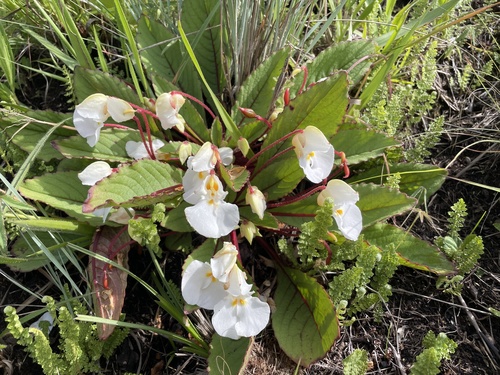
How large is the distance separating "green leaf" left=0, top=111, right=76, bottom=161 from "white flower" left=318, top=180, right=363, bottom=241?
957mm

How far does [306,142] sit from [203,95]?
837 millimetres

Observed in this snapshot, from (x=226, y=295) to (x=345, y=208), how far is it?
43cm

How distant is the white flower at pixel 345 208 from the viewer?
152 cm

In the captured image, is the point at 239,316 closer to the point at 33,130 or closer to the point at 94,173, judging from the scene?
the point at 94,173

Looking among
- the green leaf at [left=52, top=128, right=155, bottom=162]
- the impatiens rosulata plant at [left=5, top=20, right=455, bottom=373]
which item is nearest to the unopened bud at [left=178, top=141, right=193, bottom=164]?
the impatiens rosulata plant at [left=5, top=20, right=455, bottom=373]

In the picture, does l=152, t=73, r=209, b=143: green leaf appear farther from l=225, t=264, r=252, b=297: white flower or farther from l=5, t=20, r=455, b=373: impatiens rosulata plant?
l=225, t=264, r=252, b=297: white flower

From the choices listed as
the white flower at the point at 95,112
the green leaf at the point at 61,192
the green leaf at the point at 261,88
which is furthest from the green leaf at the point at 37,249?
the green leaf at the point at 261,88

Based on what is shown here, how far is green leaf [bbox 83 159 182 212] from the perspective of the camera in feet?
4.75

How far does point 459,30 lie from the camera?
8.20 ft

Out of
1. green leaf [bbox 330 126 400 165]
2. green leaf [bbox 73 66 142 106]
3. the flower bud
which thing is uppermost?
green leaf [bbox 73 66 142 106]

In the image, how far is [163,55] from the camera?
203 centimetres

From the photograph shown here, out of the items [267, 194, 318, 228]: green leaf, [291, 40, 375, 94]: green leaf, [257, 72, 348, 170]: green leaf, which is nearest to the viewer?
[257, 72, 348, 170]: green leaf

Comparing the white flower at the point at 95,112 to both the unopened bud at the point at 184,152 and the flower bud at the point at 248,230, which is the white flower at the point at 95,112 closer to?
the unopened bud at the point at 184,152

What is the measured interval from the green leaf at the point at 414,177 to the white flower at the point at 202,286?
72 cm
